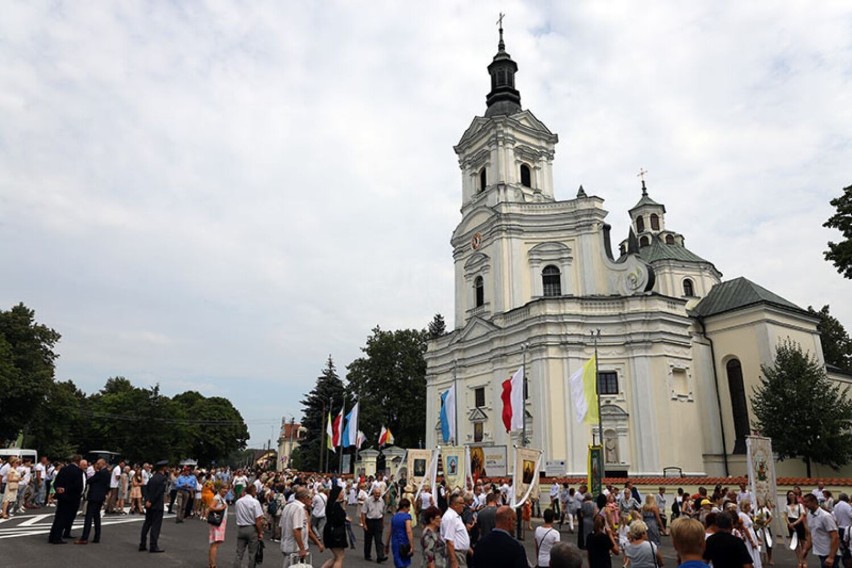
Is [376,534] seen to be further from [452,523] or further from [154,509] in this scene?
[452,523]

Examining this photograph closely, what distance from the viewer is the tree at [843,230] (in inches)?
907

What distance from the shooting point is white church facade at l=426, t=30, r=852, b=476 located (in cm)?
3488

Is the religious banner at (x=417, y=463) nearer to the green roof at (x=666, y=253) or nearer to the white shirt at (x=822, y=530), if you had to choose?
the white shirt at (x=822, y=530)

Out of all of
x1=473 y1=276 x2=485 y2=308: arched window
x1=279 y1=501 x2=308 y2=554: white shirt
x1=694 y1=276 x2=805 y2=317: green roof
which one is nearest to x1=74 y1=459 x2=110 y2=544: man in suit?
x1=279 y1=501 x2=308 y2=554: white shirt

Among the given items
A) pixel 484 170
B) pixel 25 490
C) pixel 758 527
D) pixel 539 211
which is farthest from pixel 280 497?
pixel 484 170

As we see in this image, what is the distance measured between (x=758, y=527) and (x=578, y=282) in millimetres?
27100

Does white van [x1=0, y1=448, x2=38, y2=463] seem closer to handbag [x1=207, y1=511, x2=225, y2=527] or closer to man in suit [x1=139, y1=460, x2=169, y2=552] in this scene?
man in suit [x1=139, y1=460, x2=169, y2=552]

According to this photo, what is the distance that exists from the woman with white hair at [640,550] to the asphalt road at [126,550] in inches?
295

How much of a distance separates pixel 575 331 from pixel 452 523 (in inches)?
1129

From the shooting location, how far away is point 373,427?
5775cm

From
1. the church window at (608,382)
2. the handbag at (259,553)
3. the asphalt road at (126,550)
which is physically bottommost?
the asphalt road at (126,550)

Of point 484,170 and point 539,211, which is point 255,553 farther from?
point 484,170

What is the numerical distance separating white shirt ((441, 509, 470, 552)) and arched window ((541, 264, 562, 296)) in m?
33.3

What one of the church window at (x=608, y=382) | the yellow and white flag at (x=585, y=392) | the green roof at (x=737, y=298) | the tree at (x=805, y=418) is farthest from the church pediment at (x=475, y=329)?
the yellow and white flag at (x=585, y=392)
